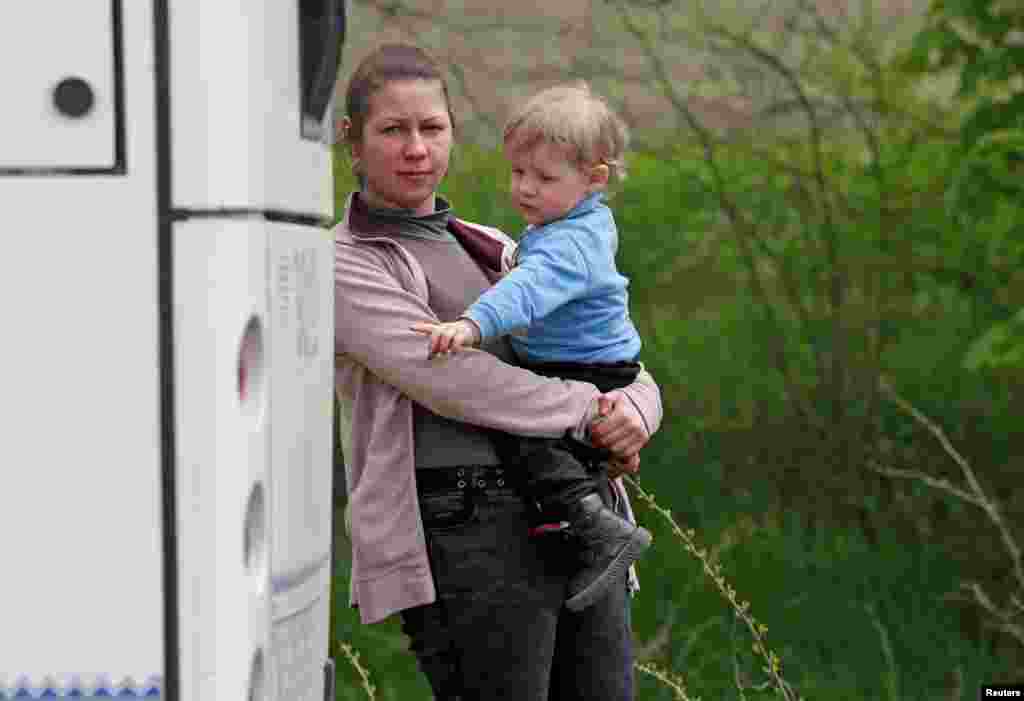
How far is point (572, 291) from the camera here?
3.36 metres

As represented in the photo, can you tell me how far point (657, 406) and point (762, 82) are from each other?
5289 millimetres

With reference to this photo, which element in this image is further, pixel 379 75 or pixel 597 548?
pixel 379 75

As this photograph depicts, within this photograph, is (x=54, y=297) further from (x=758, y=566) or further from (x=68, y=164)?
(x=758, y=566)

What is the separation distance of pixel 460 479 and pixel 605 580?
31cm

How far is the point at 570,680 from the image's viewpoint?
351 centimetres

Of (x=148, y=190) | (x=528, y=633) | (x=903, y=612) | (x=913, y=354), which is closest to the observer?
(x=148, y=190)

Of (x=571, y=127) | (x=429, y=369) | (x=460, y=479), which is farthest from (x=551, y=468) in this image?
(x=571, y=127)

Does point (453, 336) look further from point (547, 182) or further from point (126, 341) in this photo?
point (126, 341)

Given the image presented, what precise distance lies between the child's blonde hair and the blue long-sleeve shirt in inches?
3.8

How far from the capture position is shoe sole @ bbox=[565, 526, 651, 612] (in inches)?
131

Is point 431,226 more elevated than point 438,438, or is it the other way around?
point 431,226

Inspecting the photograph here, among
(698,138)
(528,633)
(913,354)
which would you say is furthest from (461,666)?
(913,354)

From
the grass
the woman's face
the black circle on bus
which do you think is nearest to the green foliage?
the grass

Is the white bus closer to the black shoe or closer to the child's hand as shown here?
the child's hand
